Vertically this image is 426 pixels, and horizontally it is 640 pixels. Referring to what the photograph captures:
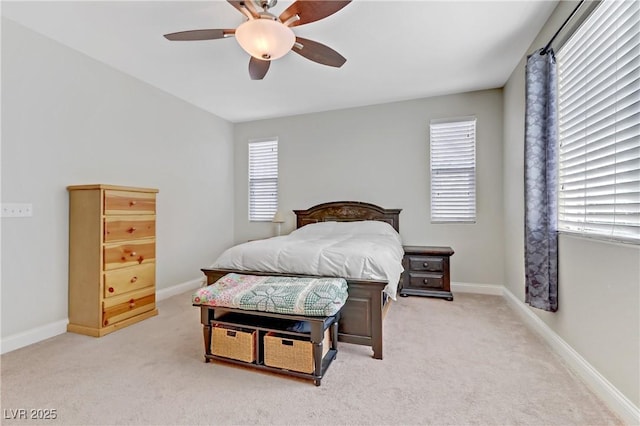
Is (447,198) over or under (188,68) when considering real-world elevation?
under

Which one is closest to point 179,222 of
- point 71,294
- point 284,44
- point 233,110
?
point 71,294

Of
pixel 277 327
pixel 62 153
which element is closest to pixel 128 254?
pixel 62 153

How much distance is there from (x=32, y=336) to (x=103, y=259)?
0.81 metres

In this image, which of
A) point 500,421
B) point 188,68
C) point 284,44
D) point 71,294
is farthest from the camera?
point 188,68

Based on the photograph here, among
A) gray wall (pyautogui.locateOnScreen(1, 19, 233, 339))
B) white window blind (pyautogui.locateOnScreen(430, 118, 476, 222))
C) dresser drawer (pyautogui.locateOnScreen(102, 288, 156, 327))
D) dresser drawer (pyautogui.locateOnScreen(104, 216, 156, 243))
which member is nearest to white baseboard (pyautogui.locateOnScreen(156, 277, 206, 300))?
gray wall (pyautogui.locateOnScreen(1, 19, 233, 339))

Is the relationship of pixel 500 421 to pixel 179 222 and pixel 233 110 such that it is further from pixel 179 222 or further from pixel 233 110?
pixel 233 110

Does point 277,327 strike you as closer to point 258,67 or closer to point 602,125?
point 258,67

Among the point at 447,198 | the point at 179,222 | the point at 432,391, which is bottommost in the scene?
the point at 432,391

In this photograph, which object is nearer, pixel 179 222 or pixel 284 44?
pixel 284 44

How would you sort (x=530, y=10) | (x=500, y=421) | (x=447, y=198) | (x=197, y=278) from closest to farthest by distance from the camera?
(x=500, y=421)
(x=530, y=10)
(x=447, y=198)
(x=197, y=278)

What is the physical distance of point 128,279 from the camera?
2.92 meters

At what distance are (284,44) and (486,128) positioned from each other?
3104 mm

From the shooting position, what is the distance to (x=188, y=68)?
10.5 feet

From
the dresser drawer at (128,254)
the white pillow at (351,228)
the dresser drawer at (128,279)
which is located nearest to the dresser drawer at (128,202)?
the dresser drawer at (128,254)
